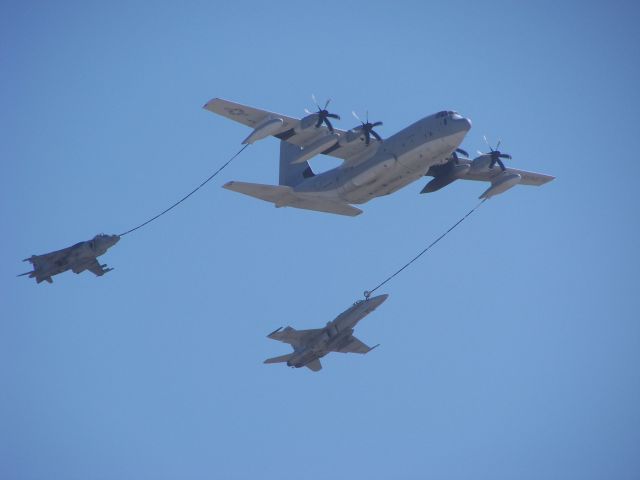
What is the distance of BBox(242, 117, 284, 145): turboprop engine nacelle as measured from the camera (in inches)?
1895

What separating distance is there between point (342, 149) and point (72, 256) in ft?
50.5

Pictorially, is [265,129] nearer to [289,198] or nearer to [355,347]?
[289,198]

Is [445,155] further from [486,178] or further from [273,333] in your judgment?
[273,333]

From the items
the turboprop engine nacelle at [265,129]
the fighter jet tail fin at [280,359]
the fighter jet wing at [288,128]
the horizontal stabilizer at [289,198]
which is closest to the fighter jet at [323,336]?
the fighter jet tail fin at [280,359]

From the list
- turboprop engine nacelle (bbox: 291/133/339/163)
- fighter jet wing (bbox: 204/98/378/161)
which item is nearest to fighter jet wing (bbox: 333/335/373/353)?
fighter jet wing (bbox: 204/98/378/161)

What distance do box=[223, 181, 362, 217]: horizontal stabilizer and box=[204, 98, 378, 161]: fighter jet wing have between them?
258 centimetres

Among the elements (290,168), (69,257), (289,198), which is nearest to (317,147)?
(289,198)

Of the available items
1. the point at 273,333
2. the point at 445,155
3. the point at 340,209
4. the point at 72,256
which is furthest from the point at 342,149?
the point at 72,256

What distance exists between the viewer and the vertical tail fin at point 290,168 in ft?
183

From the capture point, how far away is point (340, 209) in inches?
2133

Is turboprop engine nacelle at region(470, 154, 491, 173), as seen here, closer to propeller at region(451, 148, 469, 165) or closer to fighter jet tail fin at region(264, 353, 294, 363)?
propeller at region(451, 148, 469, 165)

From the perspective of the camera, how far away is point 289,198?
5322cm

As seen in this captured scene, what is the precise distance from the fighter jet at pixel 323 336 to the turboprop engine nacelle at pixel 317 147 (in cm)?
834

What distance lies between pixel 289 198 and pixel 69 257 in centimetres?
1195
